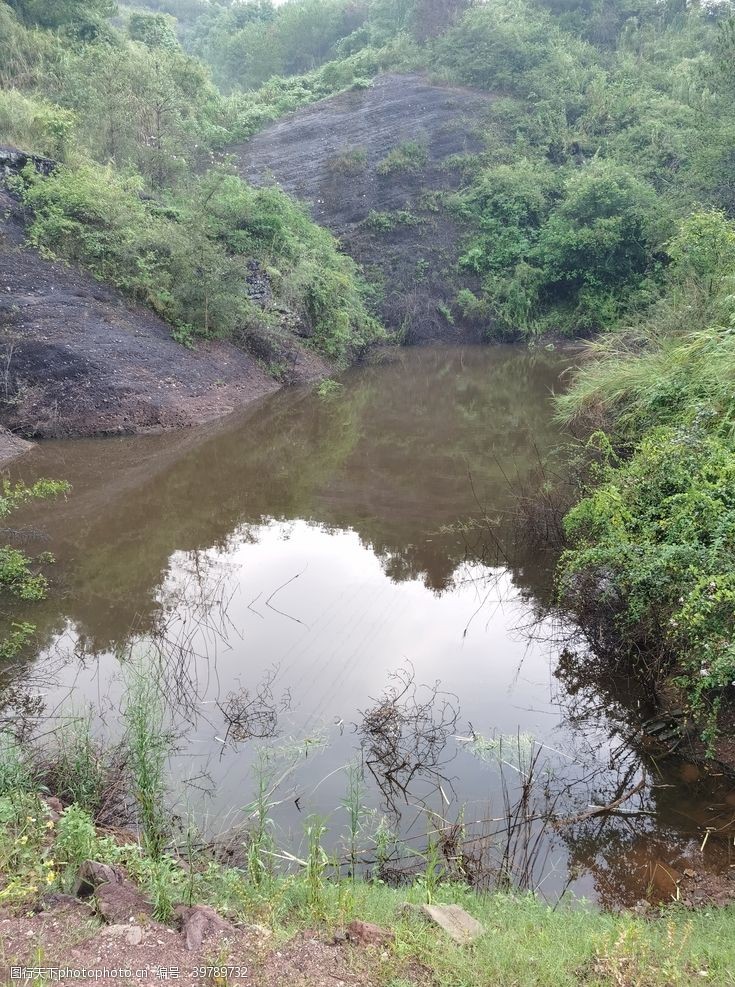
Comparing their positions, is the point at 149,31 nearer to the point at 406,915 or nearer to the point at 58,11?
the point at 58,11

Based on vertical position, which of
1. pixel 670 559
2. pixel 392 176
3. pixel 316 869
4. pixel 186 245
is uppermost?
pixel 392 176

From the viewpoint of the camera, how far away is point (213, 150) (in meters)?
28.5

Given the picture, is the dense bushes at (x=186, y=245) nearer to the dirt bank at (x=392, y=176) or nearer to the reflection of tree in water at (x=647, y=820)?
the dirt bank at (x=392, y=176)

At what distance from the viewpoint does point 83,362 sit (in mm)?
13906

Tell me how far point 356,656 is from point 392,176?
26500 millimetres

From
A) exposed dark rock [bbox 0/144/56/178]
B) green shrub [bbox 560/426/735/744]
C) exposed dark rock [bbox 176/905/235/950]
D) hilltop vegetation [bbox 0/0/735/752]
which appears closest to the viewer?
exposed dark rock [bbox 176/905/235/950]

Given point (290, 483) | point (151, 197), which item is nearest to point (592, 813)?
point (290, 483)

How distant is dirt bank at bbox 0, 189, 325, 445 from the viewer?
43.7ft

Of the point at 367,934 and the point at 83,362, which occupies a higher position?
the point at 83,362

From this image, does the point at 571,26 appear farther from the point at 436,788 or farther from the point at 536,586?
the point at 436,788

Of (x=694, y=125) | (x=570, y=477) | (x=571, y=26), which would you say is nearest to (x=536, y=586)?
(x=570, y=477)

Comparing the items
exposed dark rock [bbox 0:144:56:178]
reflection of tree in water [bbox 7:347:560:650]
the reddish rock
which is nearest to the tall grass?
the reddish rock

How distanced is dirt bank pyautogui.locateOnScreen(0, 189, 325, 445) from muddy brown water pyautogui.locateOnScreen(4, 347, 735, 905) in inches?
62.9

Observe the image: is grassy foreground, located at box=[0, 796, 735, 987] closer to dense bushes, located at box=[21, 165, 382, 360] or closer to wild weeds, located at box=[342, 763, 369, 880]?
wild weeds, located at box=[342, 763, 369, 880]
